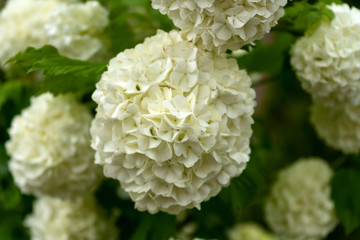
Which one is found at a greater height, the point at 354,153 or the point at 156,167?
the point at 156,167

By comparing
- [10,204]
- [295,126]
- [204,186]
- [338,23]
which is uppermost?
[338,23]

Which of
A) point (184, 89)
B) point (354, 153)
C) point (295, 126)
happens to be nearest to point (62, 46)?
point (184, 89)

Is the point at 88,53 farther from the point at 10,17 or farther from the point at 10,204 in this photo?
the point at 10,204

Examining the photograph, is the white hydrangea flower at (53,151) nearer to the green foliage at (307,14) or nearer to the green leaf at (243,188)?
the green leaf at (243,188)

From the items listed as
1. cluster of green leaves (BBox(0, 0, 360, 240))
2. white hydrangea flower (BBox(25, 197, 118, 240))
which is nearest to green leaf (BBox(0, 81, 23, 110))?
cluster of green leaves (BBox(0, 0, 360, 240))

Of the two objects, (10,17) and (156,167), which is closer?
(156,167)

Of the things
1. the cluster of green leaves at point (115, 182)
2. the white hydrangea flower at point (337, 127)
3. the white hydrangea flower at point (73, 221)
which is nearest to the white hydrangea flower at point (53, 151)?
the cluster of green leaves at point (115, 182)

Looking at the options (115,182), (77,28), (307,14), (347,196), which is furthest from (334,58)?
(115,182)
